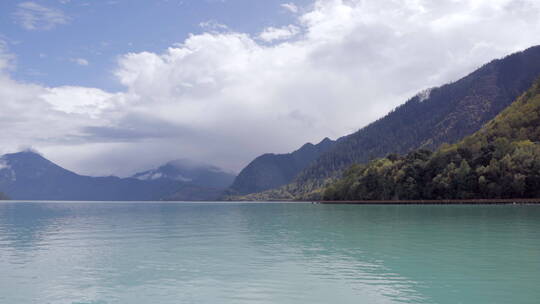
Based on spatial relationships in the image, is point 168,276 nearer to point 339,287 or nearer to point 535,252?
point 339,287

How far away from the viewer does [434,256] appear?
39531 mm

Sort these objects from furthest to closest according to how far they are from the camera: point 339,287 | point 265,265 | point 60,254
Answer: point 60,254, point 265,265, point 339,287

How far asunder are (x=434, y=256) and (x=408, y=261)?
3.74m

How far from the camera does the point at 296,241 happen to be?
54.7m

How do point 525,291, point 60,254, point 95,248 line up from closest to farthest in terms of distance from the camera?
point 525,291, point 60,254, point 95,248

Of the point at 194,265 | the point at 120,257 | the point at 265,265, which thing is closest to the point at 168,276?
the point at 194,265

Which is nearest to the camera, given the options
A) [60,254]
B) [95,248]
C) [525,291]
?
[525,291]

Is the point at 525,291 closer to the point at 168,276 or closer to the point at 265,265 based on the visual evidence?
the point at 265,265

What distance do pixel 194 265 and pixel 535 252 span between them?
31184mm

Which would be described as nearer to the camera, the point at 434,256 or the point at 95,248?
the point at 434,256

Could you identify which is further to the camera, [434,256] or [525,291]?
[434,256]

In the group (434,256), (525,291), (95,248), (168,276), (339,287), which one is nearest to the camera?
(525,291)

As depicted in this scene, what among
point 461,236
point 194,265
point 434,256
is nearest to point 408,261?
point 434,256

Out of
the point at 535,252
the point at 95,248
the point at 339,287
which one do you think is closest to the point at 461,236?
the point at 535,252
